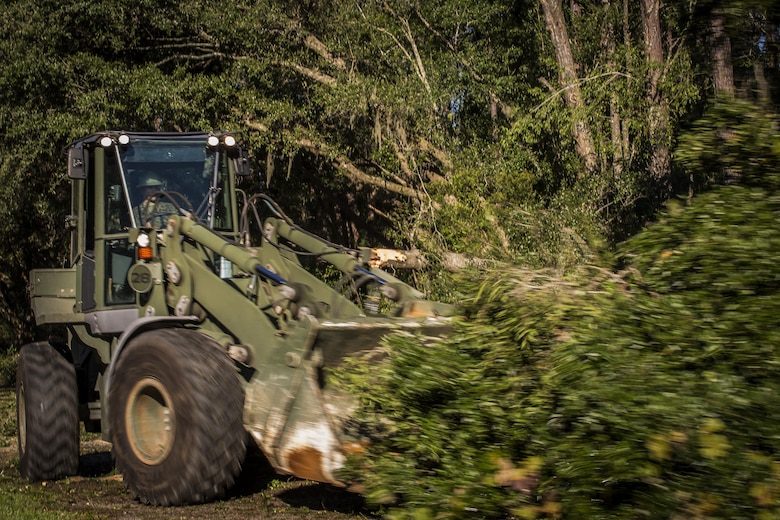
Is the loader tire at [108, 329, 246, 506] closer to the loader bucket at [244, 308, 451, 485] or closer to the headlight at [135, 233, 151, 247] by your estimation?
the loader bucket at [244, 308, 451, 485]

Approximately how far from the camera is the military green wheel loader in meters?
6.48

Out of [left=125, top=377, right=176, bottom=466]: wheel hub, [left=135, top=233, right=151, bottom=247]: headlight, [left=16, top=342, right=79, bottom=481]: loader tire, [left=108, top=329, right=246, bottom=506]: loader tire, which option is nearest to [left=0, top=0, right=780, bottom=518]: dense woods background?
[left=108, top=329, right=246, bottom=506]: loader tire

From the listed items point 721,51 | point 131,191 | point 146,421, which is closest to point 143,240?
point 131,191

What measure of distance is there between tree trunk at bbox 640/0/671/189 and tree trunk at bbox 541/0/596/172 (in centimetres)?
123

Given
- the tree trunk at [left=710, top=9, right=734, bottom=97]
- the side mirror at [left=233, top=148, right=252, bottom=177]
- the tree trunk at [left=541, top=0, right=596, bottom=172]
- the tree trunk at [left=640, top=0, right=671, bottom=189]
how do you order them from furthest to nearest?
1. the tree trunk at [left=541, top=0, right=596, bottom=172]
2. the tree trunk at [left=640, top=0, right=671, bottom=189]
3. the side mirror at [left=233, top=148, right=252, bottom=177]
4. the tree trunk at [left=710, top=9, right=734, bottom=97]

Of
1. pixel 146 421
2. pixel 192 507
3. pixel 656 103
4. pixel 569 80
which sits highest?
pixel 569 80

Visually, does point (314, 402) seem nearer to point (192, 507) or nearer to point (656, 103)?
point (192, 507)

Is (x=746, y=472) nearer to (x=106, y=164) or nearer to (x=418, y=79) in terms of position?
(x=106, y=164)

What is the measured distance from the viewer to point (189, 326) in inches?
306

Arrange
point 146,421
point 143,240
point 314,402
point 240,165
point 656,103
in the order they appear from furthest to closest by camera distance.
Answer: point 656,103 < point 240,165 < point 143,240 < point 146,421 < point 314,402

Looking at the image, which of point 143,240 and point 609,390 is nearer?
point 609,390

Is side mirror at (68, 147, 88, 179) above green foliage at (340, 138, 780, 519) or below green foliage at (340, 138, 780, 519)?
above

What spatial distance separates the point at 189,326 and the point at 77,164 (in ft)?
7.40

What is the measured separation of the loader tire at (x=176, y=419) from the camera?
21.3ft
